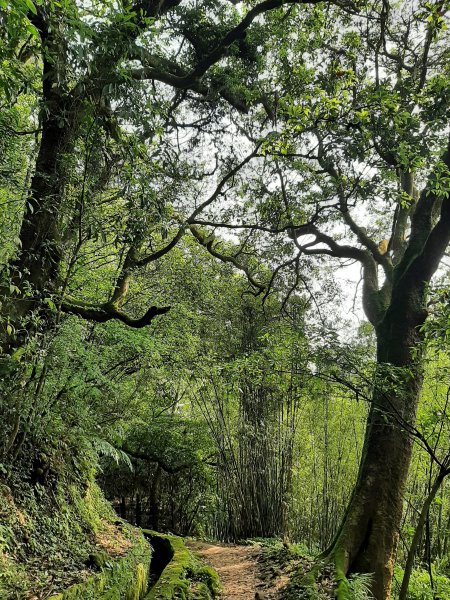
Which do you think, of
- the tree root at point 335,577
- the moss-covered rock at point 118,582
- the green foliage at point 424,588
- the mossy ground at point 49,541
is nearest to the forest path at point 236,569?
the tree root at point 335,577

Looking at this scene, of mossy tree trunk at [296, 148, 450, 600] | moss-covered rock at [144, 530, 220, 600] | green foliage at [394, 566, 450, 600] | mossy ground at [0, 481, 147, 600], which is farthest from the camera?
green foliage at [394, 566, 450, 600]

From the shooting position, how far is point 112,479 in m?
8.12

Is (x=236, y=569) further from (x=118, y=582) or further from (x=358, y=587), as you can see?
(x=118, y=582)

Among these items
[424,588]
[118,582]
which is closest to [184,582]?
[118,582]

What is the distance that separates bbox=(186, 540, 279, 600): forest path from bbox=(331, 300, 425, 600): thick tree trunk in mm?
787

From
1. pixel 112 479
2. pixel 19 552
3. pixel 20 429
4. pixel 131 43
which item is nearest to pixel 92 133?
pixel 131 43

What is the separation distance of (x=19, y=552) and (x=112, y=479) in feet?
19.7

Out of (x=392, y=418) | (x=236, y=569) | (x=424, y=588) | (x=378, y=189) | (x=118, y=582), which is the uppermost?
(x=378, y=189)

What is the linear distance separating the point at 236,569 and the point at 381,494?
188 cm

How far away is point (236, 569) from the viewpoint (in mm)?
4770

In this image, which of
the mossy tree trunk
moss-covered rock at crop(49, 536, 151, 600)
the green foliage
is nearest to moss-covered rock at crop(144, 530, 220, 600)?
moss-covered rock at crop(49, 536, 151, 600)

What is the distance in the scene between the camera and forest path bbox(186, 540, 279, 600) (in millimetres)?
3925

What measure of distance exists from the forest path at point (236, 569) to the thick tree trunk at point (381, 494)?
787 mm

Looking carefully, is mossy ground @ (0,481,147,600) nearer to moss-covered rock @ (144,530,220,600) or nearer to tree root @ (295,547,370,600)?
moss-covered rock @ (144,530,220,600)
